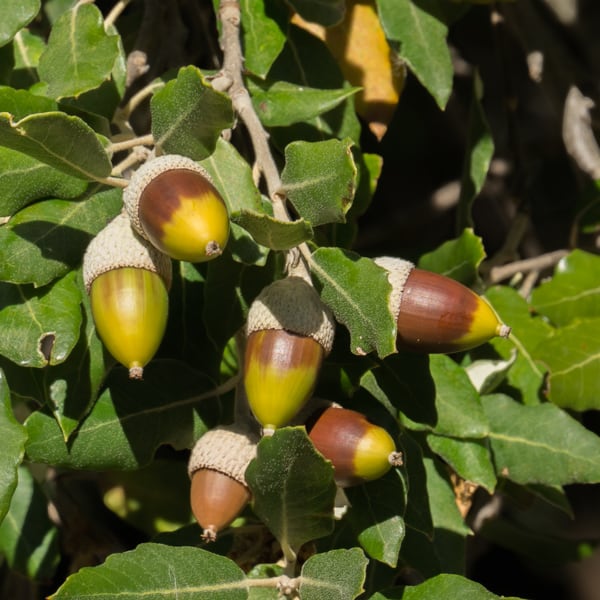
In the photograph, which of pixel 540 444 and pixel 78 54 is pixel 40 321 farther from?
pixel 540 444

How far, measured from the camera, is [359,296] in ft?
3.54

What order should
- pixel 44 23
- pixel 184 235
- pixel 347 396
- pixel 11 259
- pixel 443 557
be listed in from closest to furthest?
1. pixel 184 235
2. pixel 11 259
3. pixel 347 396
4. pixel 443 557
5. pixel 44 23

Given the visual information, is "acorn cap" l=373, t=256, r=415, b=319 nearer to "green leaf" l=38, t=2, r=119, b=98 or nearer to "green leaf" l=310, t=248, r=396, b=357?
"green leaf" l=310, t=248, r=396, b=357

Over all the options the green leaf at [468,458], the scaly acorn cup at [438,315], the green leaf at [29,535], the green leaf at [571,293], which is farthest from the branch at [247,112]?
the green leaf at [29,535]

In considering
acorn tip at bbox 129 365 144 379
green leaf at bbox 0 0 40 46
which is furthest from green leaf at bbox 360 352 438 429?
green leaf at bbox 0 0 40 46

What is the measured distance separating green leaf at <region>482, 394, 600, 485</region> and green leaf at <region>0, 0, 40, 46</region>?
776 mm

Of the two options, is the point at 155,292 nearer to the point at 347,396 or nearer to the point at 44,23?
the point at 347,396

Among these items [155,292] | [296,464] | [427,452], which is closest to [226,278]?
[155,292]

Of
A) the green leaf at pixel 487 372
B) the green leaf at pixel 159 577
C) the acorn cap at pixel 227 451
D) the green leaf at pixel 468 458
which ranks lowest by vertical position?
the green leaf at pixel 159 577

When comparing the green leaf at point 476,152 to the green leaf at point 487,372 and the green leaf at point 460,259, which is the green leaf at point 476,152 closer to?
the green leaf at point 460,259

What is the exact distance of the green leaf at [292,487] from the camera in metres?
1.03

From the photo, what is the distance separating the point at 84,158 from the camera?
1122 millimetres

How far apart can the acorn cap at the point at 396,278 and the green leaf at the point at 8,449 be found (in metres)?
0.44

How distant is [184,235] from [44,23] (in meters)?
0.84
